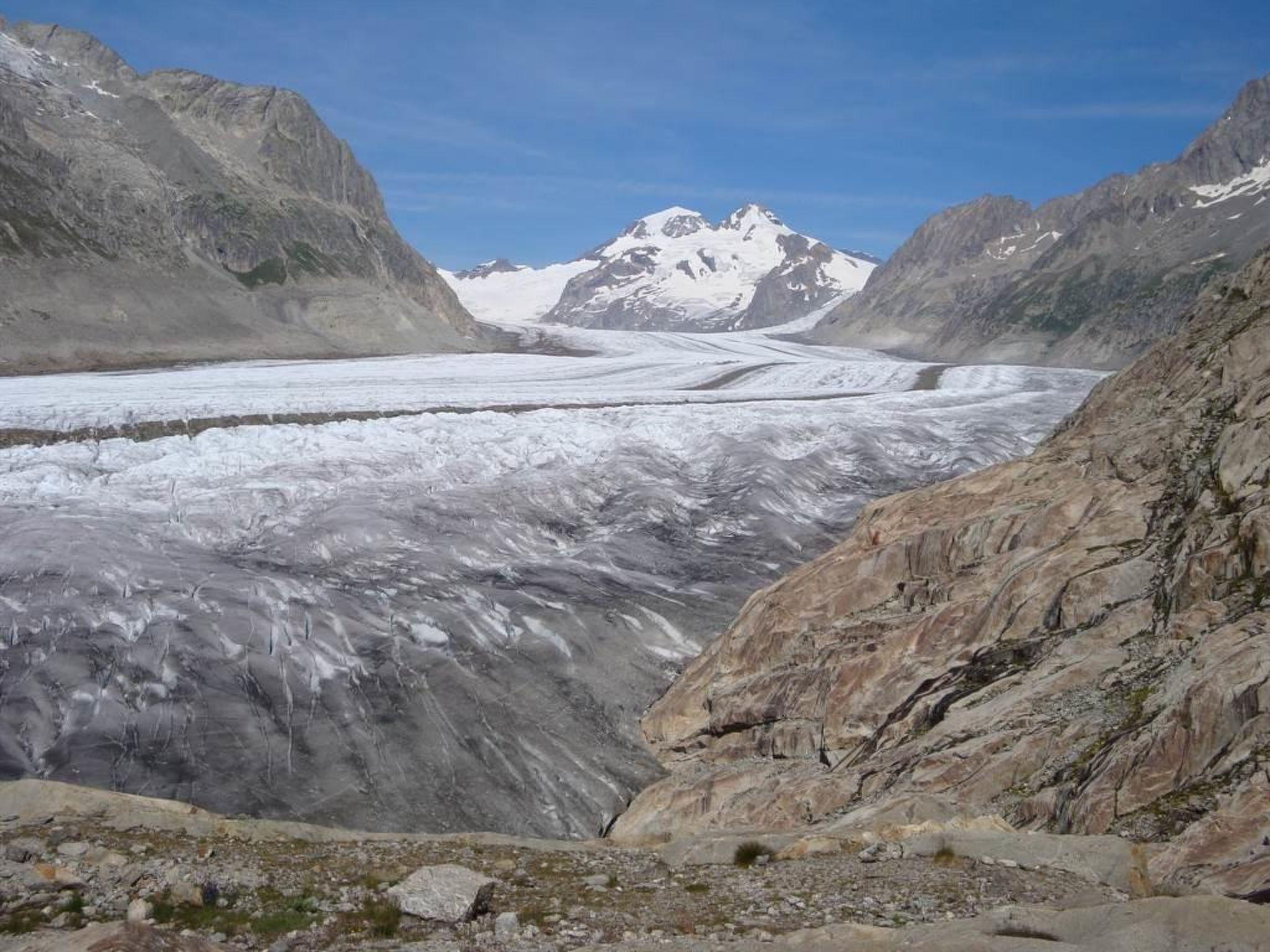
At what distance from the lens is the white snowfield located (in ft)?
65.9

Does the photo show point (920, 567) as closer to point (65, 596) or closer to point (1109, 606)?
point (1109, 606)

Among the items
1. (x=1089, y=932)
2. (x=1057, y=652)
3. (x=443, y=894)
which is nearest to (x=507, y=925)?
(x=443, y=894)

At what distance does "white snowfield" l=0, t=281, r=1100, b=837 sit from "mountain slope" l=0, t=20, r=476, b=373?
47910mm

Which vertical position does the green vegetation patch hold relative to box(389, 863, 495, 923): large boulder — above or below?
above

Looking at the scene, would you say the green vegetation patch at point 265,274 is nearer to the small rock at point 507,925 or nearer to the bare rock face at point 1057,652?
the bare rock face at point 1057,652

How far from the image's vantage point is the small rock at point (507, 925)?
8469 millimetres

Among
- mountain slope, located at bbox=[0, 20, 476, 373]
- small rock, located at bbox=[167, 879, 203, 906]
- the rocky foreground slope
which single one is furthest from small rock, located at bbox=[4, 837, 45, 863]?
mountain slope, located at bbox=[0, 20, 476, 373]

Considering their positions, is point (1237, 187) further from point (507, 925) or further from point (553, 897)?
point (507, 925)

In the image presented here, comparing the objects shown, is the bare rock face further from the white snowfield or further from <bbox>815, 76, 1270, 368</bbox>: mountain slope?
<bbox>815, 76, 1270, 368</bbox>: mountain slope

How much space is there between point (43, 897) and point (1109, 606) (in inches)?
572

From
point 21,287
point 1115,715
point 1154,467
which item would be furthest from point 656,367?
point 1115,715

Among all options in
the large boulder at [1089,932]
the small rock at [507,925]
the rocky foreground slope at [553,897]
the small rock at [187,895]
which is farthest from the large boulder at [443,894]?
the large boulder at [1089,932]

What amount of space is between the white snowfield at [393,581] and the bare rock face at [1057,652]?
332cm

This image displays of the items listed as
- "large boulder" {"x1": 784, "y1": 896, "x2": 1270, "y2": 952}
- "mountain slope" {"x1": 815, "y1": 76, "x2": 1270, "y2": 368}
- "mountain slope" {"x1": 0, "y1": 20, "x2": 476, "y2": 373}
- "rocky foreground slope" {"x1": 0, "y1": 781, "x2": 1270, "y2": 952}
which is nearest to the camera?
"large boulder" {"x1": 784, "y1": 896, "x2": 1270, "y2": 952}
